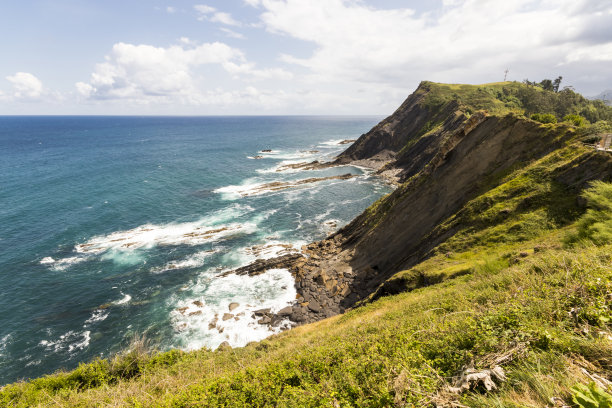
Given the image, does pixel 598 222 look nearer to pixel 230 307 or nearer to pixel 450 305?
pixel 450 305

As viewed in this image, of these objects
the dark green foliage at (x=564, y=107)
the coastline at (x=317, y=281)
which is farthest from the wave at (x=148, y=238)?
the dark green foliage at (x=564, y=107)

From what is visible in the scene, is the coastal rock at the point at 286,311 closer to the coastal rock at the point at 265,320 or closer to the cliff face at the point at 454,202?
the coastal rock at the point at 265,320

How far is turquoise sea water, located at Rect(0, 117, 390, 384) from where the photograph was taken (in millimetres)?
30812

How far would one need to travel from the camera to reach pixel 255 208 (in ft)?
214

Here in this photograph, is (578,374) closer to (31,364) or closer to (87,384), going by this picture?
(87,384)

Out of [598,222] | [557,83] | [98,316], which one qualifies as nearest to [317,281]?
[98,316]

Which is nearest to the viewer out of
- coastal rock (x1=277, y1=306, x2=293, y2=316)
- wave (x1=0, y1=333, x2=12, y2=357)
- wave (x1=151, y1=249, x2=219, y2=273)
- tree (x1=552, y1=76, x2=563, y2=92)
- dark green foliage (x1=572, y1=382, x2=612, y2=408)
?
dark green foliage (x1=572, y1=382, x2=612, y2=408)

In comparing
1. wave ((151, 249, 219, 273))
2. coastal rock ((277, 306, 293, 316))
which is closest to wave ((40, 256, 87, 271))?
wave ((151, 249, 219, 273))

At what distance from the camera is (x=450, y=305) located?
14.4 meters

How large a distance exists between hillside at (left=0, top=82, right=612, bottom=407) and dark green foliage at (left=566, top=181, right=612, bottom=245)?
96 mm

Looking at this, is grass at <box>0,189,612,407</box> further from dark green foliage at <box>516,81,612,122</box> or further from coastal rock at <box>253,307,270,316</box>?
dark green foliage at <box>516,81,612,122</box>

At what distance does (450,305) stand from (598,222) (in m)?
12.5

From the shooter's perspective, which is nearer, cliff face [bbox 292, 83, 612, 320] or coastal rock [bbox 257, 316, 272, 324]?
cliff face [bbox 292, 83, 612, 320]

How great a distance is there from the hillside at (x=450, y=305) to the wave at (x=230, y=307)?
2.10 meters
